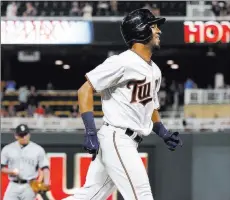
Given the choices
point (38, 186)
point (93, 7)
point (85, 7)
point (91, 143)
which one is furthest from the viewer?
point (93, 7)

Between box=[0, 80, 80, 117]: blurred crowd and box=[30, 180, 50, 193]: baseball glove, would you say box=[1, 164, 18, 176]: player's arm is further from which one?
box=[0, 80, 80, 117]: blurred crowd

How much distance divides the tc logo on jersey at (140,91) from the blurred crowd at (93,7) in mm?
11416

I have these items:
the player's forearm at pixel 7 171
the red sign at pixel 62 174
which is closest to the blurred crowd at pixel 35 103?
the red sign at pixel 62 174

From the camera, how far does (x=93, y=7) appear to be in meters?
16.0

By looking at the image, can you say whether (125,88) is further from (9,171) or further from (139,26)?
(9,171)

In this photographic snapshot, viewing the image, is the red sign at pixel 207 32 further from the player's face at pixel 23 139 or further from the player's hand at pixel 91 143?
the player's hand at pixel 91 143

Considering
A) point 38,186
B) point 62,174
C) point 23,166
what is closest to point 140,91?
point 38,186

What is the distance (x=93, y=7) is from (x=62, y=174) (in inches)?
334

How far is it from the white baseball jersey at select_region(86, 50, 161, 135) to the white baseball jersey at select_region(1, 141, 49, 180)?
3.35m

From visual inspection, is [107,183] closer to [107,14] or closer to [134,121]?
[134,121]

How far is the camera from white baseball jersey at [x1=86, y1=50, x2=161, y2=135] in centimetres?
388

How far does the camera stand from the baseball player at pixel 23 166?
713 centimetres

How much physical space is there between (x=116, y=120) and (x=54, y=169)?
14.2ft

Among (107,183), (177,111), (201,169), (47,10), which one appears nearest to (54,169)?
(201,169)
